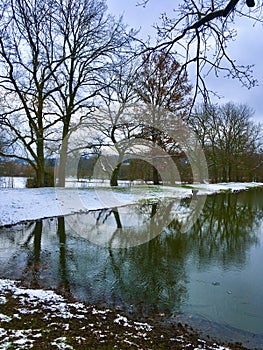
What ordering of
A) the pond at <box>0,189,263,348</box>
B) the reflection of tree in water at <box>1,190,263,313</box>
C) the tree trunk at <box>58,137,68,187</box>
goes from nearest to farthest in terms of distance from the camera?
1. the pond at <box>0,189,263,348</box>
2. the reflection of tree in water at <box>1,190,263,313</box>
3. the tree trunk at <box>58,137,68,187</box>

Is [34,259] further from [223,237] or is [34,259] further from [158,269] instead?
[223,237]

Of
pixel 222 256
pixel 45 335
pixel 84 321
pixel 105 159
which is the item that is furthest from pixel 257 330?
pixel 105 159

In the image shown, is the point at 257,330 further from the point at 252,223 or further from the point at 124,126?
the point at 124,126

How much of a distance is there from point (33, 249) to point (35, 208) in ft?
16.7

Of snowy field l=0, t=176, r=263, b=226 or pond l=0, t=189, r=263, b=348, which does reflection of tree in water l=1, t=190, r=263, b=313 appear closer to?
pond l=0, t=189, r=263, b=348

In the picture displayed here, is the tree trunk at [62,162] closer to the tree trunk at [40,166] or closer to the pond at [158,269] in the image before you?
the tree trunk at [40,166]

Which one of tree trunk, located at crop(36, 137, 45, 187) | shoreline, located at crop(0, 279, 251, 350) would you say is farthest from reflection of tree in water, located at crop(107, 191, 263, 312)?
tree trunk, located at crop(36, 137, 45, 187)

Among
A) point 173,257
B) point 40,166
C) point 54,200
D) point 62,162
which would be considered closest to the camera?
point 173,257

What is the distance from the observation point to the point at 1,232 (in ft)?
28.3

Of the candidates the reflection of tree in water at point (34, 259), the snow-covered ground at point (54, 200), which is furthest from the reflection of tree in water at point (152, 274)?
the snow-covered ground at point (54, 200)

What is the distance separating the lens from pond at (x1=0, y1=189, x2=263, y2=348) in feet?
13.1

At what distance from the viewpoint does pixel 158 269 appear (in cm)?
580

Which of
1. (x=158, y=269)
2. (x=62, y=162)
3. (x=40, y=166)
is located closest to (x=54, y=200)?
(x=40, y=166)

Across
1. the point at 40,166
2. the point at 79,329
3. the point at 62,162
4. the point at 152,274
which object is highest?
the point at 62,162
